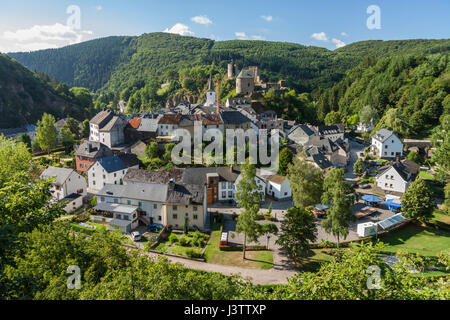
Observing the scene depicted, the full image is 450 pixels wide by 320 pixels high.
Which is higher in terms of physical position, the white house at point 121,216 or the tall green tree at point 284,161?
the tall green tree at point 284,161

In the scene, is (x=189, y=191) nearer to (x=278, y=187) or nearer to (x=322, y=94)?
(x=278, y=187)

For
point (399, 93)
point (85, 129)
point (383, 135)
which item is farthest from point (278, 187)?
point (399, 93)

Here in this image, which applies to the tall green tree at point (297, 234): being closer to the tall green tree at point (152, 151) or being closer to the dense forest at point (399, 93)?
the tall green tree at point (152, 151)

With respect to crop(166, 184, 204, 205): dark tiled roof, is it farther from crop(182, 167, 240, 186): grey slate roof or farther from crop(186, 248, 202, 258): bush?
crop(186, 248, 202, 258): bush

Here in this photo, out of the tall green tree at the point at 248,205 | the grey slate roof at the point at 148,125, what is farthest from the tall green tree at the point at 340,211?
the grey slate roof at the point at 148,125

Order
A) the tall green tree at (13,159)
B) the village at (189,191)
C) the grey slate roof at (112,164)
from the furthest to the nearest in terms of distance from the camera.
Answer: the grey slate roof at (112,164) → the village at (189,191) → the tall green tree at (13,159)

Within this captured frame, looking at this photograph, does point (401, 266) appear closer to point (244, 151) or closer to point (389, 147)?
point (244, 151)
